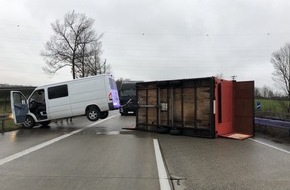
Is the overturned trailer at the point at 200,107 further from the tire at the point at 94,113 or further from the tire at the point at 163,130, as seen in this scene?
the tire at the point at 94,113

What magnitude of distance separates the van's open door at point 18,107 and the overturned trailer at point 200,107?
697cm

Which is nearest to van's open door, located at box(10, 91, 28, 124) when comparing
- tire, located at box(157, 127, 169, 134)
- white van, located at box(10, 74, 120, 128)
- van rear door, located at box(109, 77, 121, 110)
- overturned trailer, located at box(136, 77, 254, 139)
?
white van, located at box(10, 74, 120, 128)

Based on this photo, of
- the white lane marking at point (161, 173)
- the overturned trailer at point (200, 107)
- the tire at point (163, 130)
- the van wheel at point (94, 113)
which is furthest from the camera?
the van wheel at point (94, 113)

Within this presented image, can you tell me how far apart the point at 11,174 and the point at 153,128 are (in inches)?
354

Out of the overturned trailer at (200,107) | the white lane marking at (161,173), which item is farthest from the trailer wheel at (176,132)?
the white lane marking at (161,173)

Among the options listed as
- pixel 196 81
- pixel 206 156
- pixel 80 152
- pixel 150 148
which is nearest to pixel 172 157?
pixel 206 156

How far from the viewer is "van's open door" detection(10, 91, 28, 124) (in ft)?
58.5

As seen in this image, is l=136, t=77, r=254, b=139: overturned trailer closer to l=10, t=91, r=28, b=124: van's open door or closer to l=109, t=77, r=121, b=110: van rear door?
l=109, t=77, r=121, b=110: van rear door

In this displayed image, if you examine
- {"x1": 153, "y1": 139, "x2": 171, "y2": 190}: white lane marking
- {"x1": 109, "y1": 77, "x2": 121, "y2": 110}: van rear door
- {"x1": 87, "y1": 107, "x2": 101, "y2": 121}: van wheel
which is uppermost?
{"x1": 109, "y1": 77, "x2": 121, "y2": 110}: van rear door

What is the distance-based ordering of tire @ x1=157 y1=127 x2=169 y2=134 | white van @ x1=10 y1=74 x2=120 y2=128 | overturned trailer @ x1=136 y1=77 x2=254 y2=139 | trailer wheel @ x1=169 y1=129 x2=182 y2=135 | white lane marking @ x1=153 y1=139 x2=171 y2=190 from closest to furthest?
white lane marking @ x1=153 y1=139 x2=171 y2=190 < overturned trailer @ x1=136 y1=77 x2=254 y2=139 < trailer wheel @ x1=169 y1=129 x2=182 y2=135 < tire @ x1=157 y1=127 x2=169 y2=134 < white van @ x1=10 y1=74 x2=120 y2=128

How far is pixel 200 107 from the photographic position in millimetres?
13414

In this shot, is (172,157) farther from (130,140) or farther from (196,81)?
(196,81)

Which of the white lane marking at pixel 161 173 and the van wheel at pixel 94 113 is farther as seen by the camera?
the van wheel at pixel 94 113

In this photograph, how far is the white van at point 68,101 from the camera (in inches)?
678
